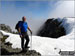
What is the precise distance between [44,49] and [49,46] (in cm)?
133

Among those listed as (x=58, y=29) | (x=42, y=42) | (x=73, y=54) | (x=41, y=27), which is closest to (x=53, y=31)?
(x=58, y=29)

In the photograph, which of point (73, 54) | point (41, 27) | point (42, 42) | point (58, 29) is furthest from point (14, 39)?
point (41, 27)

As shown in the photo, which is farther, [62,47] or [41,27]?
[41,27]

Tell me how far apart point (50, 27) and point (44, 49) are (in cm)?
3285

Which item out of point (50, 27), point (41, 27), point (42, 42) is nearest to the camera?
point (42, 42)

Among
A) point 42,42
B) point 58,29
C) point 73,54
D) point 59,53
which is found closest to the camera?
point 73,54

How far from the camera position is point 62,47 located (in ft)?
60.4

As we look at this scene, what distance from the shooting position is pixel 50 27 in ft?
162

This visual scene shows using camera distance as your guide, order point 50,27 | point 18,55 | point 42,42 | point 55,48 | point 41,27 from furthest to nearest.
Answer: point 41,27
point 50,27
point 42,42
point 55,48
point 18,55

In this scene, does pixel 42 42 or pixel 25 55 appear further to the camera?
pixel 42 42

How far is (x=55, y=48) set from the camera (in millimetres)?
17594

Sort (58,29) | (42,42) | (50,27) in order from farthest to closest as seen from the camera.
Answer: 1. (50,27)
2. (58,29)
3. (42,42)

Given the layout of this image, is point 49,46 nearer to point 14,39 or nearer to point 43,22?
point 14,39

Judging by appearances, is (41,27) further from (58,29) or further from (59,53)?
(59,53)
